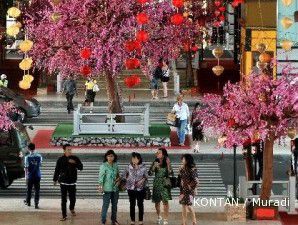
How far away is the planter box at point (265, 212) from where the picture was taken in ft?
91.9

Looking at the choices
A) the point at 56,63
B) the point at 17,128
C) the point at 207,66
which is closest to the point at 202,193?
the point at 17,128

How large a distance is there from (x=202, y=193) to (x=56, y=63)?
28.4ft

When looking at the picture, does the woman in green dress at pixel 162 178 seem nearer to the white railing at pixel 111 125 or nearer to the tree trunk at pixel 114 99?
the white railing at pixel 111 125

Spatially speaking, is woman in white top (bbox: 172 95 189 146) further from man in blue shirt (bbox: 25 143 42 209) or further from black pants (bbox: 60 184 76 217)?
black pants (bbox: 60 184 76 217)

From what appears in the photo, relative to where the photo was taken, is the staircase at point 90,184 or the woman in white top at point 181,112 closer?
the staircase at point 90,184

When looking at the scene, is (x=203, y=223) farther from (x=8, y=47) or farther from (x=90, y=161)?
(x=8, y=47)

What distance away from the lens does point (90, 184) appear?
3334 centimetres

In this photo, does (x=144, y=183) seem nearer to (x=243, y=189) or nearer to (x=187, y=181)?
(x=187, y=181)

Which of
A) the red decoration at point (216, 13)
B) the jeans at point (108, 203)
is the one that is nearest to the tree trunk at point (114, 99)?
the red decoration at point (216, 13)

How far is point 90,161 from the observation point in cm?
3622

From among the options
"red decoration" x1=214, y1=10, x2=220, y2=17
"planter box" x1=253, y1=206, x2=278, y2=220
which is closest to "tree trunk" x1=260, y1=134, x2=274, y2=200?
"planter box" x1=253, y1=206, x2=278, y2=220

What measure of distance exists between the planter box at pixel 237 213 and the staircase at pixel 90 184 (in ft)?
13.2

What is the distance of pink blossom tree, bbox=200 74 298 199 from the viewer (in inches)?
1073

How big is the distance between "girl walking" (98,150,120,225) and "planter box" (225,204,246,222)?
7.29 feet
